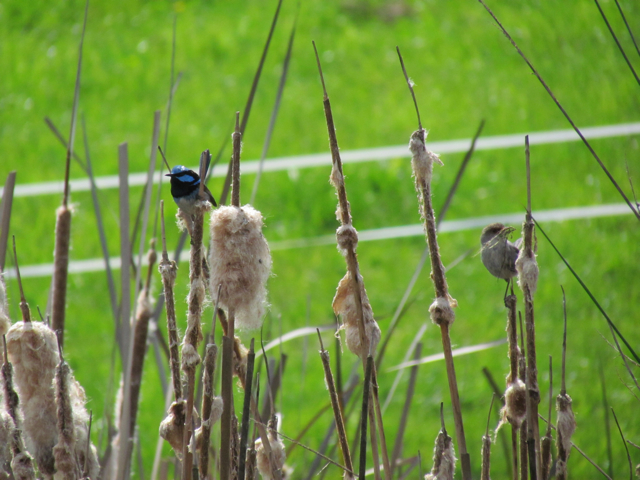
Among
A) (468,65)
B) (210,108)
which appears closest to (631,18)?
(468,65)

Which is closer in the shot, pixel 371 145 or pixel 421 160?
pixel 421 160

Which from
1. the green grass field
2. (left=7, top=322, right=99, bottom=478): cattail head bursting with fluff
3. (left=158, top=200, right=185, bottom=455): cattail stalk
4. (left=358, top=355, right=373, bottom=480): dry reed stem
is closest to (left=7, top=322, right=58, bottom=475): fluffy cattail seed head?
(left=7, top=322, right=99, bottom=478): cattail head bursting with fluff

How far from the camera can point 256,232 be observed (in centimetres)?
70

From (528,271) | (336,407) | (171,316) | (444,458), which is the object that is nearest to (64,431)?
(171,316)

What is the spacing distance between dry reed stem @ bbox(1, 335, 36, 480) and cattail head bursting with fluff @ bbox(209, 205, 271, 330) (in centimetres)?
21

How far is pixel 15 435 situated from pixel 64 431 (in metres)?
0.05

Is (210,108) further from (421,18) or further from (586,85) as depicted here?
(586,85)

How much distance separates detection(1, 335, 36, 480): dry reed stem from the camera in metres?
0.63

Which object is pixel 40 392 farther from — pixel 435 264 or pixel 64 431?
pixel 435 264

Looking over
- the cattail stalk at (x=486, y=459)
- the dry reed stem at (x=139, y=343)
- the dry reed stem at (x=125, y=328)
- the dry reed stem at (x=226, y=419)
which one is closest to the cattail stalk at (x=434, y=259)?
the cattail stalk at (x=486, y=459)

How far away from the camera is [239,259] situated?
698mm

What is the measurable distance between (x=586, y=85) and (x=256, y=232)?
558 cm

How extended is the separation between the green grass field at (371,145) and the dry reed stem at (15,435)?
1570 millimetres

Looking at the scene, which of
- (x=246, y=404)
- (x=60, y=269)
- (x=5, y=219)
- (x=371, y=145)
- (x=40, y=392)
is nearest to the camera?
(x=246, y=404)
